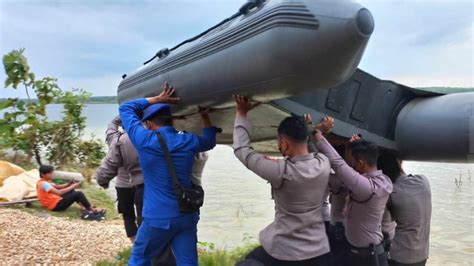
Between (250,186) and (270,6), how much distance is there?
1262 centimetres

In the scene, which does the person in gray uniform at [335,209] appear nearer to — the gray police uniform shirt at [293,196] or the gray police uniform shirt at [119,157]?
the gray police uniform shirt at [293,196]

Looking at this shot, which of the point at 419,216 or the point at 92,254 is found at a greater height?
the point at 419,216

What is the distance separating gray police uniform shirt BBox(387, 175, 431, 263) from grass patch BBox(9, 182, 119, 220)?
6552 millimetres

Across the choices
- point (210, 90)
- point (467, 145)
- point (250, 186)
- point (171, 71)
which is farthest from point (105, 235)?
point (250, 186)

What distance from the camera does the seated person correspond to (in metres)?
8.12

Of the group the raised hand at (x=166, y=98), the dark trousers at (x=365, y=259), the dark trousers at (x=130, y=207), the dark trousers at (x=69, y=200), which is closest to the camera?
the dark trousers at (x=365, y=259)

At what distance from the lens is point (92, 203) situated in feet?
33.5

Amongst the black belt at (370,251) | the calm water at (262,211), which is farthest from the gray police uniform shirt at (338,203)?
the calm water at (262,211)

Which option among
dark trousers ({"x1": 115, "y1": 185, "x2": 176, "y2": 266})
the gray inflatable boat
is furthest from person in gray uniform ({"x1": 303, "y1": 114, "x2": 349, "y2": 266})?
dark trousers ({"x1": 115, "y1": 185, "x2": 176, "y2": 266})

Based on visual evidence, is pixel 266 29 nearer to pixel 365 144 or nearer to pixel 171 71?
pixel 365 144

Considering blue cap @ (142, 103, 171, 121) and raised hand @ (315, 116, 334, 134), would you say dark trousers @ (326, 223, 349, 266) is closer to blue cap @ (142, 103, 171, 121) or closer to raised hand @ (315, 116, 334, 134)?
raised hand @ (315, 116, 334, 134)

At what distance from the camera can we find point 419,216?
2.95 m

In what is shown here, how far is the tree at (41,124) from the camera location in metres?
12.4

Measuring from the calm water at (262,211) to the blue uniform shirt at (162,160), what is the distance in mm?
5073
